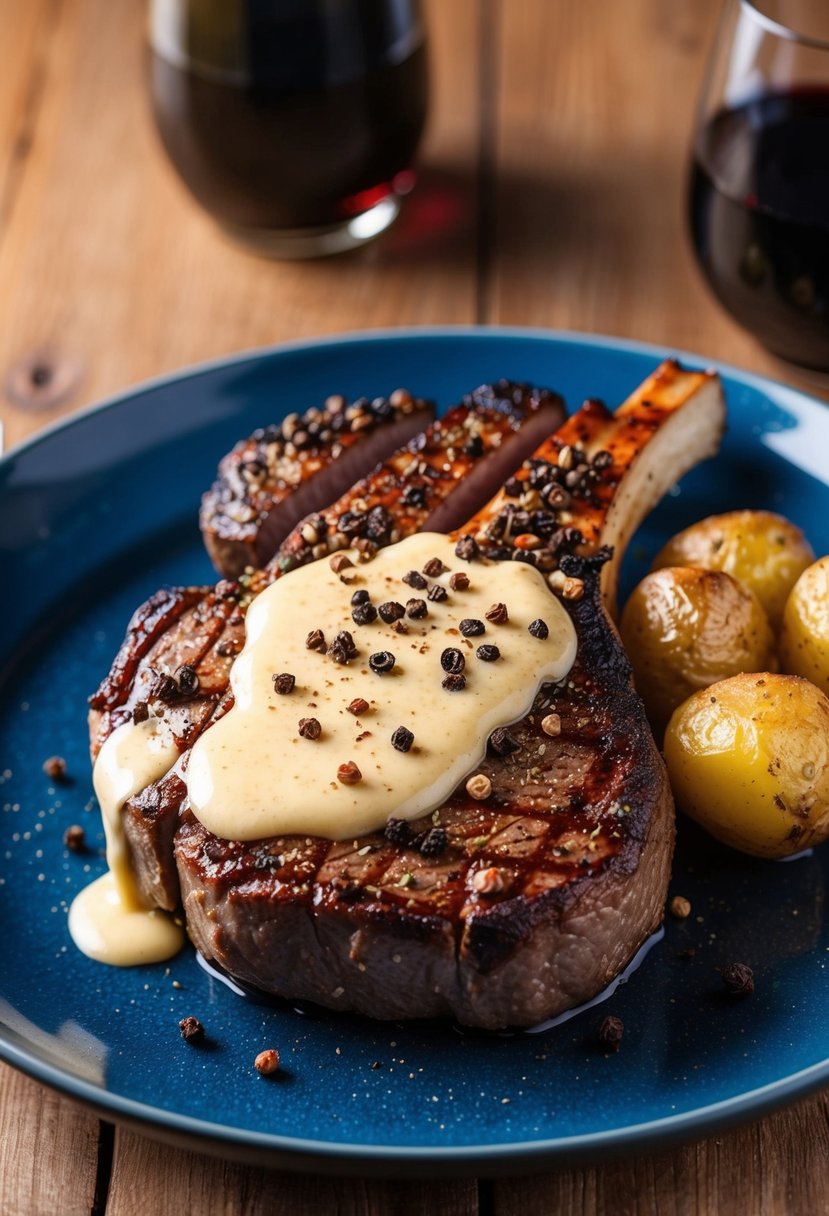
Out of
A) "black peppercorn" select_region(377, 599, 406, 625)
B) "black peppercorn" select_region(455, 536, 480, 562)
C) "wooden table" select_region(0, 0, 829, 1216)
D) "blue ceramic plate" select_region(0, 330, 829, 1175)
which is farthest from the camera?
"wooden table" select_region(0, 0, 829, 1216)

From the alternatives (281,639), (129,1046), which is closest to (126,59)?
(281,639)

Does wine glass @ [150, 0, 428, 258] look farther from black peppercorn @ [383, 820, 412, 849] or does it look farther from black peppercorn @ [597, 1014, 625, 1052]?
black peppercorn @ [597, 1014, 625, 1052]

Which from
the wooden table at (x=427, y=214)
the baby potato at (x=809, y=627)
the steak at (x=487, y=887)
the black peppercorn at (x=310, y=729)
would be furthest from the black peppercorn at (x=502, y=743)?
the wooden table at (x=427, y=214)

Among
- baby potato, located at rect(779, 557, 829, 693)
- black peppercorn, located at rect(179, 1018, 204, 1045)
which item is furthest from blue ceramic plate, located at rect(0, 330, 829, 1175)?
baby potato, located at rect(779, 557, 829, 693)

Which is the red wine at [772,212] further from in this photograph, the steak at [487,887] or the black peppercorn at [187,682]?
the black peppercorn at [187,682]

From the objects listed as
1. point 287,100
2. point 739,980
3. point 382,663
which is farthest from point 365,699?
point 287,100

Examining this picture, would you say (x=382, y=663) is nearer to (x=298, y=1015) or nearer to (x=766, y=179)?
(x=298, y=1015)
